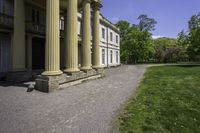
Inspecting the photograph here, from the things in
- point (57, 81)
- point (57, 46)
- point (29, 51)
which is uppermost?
point (29, 51)

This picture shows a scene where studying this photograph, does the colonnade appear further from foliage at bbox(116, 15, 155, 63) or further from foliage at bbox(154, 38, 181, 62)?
foliage at bbox(154, 38, 181, 62)

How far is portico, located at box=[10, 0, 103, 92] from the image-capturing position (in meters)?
9.77

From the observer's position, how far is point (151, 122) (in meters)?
5.13

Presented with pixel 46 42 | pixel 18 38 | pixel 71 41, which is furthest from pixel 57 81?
pixel 18 38

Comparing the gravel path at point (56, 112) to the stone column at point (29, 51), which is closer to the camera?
the gravel path at point (56, 112)

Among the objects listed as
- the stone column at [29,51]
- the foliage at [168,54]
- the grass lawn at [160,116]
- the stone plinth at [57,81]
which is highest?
the foliage at [168,54]

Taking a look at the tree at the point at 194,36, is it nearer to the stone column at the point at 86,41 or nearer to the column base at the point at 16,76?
the stone column at the point at 86,41

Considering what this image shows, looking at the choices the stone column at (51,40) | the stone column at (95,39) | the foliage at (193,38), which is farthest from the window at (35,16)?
the foliage at (193,38)

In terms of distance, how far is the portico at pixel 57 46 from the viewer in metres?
9.77

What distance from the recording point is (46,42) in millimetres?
9883

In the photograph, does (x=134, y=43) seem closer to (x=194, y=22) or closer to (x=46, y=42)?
(x=194, y=22)

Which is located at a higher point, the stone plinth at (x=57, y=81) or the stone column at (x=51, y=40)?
the stone column at (x=51, y=40)

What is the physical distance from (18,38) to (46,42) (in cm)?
335

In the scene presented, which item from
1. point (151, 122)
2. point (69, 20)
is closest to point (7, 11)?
point (69, 20)
